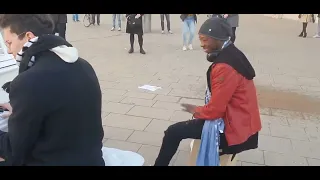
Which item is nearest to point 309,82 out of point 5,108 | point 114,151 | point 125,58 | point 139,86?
point 139,86

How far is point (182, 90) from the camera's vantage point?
20.1 feet


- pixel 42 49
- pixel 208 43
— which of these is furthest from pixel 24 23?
pixel 208 43

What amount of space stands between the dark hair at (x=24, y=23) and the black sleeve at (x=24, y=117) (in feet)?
1.03

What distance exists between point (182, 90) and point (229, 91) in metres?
3.43

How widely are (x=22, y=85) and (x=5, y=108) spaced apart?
0.99m

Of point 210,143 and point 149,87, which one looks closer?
point 210,143

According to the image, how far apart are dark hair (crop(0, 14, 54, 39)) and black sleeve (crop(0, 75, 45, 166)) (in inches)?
12.3

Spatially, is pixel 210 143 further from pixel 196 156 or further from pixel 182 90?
pixel 182 90

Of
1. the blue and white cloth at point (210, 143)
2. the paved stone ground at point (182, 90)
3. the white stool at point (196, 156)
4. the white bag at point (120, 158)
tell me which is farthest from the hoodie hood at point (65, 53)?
the paved stone ground at point (182, 90)

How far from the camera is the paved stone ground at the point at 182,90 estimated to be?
4.01 metres

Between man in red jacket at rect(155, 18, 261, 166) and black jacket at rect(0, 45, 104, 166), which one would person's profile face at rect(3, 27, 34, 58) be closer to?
black jacket at rect(0, 45, 104, 166)

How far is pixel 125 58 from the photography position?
870cm

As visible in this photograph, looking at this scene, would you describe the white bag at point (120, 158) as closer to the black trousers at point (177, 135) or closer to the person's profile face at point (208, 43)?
the black trousers at point (177, 135)

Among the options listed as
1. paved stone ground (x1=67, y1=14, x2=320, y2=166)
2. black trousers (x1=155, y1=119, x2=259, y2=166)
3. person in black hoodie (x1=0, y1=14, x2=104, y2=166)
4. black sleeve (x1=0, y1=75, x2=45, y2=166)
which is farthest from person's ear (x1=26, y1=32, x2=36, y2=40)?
paved stone ground (x1=67, y1=14, x2=320, y2=166)
